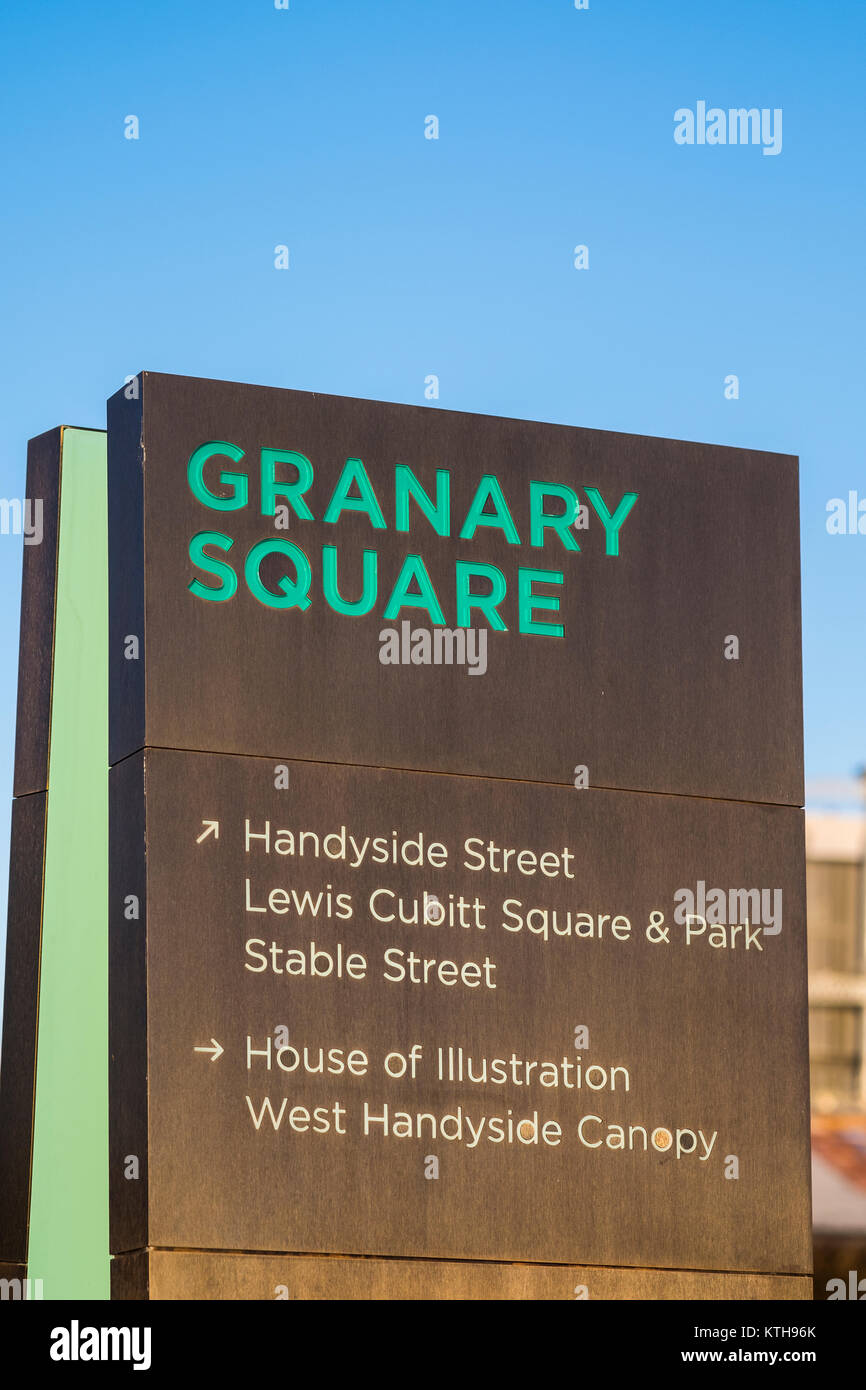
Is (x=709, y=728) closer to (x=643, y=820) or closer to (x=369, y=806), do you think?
(x=643, y=820)

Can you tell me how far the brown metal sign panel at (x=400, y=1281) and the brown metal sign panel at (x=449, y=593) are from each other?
77.7 inches

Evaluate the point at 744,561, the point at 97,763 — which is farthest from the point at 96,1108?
the point at 744,561

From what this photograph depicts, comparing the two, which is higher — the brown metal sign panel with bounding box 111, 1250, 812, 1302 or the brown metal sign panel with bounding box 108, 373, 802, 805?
the brown metal sign panel with bounding box 108, 373, 802, 805

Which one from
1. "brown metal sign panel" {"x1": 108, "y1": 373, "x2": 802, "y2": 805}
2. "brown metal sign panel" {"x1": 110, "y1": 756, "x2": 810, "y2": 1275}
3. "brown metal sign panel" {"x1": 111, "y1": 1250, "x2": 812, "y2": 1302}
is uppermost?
"brown metal sign panel" {"x1": 108, "y1": 373, "x2": 802, "y2": 805}

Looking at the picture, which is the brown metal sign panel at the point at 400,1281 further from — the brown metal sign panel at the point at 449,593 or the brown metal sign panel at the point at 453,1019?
the brown metal sign panel at the point at 449,593

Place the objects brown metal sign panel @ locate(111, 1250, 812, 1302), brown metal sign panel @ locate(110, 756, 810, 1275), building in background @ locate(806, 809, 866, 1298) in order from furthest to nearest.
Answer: building in background @ locate(806, 809, 866, 1298), brown metal sign panel @ locate(110, 756, 810, 1275), brown metal sign panel @ locate(111, 1250, 812, 1302)

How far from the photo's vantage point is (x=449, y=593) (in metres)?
8.87

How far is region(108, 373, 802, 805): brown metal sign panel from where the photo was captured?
838cm

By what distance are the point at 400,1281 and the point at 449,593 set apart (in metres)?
2.83

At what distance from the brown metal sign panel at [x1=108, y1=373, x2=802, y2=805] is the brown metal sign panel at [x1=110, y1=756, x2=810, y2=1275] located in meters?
0.19

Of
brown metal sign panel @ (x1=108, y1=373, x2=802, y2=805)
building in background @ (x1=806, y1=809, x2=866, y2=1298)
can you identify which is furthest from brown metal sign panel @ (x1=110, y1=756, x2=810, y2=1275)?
building in background @ (x1=806, y1=809, x2=866, y2=1298)

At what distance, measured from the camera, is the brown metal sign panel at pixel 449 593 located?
838cm

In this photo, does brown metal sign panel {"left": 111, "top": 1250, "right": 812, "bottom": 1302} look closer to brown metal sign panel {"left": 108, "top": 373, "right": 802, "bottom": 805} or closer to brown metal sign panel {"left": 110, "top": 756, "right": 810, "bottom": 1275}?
brown metal sign panel {"left": 110, "top": 756, "right": 810, "bottom": 1275}

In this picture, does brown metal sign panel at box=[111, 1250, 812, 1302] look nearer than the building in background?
Yes
